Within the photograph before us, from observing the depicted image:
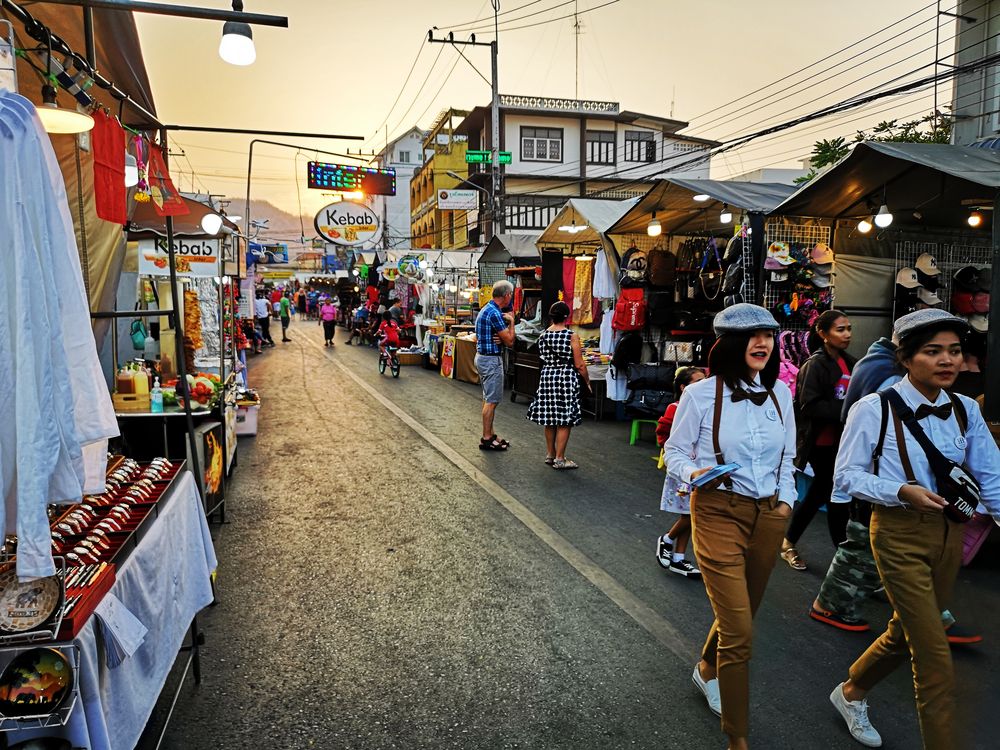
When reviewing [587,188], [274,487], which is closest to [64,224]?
[274,487]

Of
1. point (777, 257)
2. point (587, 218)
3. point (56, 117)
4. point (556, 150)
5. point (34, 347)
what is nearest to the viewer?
point (34, 347)

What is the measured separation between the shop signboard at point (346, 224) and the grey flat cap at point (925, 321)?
11.9 metres

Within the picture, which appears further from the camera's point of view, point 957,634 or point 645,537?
point 645,537

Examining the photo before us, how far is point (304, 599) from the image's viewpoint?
14.1ft

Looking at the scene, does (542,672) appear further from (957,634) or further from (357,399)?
(357,399)

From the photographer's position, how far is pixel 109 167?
3.88m

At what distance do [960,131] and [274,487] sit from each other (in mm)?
13582

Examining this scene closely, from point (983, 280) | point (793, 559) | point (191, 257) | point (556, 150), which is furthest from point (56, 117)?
point (556, 150)

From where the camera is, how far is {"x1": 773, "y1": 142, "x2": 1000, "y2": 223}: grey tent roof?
19.3 feet

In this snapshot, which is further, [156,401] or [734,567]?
[156,401]

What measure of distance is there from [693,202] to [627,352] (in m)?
2.43

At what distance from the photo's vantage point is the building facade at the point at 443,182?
142 ft

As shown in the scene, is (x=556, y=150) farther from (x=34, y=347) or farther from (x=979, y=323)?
(x=34, y=347)

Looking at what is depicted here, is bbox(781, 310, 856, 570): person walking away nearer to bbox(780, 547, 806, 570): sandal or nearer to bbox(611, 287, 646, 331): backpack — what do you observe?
bbox(780, 547, 806, 570): sandal
